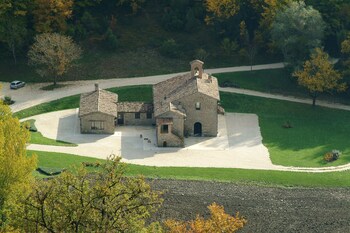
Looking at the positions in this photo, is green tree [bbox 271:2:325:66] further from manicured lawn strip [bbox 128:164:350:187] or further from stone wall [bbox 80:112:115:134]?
stone wall [bbox 80:112:115:134]

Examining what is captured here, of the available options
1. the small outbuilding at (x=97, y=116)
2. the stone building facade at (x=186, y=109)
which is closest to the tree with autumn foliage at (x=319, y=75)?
the stone building facade at (x=186, y=109)

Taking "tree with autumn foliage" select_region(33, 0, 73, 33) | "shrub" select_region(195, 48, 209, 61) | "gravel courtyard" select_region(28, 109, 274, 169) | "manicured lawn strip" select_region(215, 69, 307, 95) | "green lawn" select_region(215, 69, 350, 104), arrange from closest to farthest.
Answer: "gravel courtyard" select_region(28, 109, 274, 169) → "green lawn" select_region(215, 69, 350, 104) → "tree with autumn foliage" select_region(33, 0, 73, 33) → "manicured lawn strip" select_region(215, 69, 307, 95) → "shrub" select_region(195, 48, 209, 61)

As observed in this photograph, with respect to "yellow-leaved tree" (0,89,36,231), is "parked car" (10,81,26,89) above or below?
above

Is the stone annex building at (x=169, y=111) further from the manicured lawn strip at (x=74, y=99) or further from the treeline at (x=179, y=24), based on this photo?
the treeline at (x=179, y=24)

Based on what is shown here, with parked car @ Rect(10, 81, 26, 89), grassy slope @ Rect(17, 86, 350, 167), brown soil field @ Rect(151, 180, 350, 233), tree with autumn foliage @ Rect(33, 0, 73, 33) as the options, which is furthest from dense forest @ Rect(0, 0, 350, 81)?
brown soil field @ Rect(151, 180, 350, 233)

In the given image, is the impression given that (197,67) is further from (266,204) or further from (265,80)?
(266,204)

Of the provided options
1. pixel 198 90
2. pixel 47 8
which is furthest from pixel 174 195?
pixel 47 8
